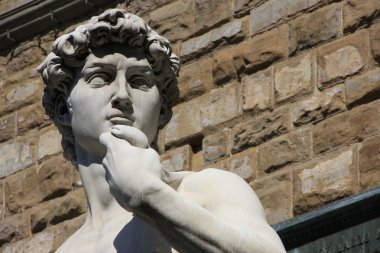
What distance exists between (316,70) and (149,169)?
4.28 meters

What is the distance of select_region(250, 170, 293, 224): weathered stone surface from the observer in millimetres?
8930

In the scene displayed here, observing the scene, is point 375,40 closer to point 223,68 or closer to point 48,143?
point 223,68

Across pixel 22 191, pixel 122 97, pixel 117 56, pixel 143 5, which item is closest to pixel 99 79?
pixel 117 56

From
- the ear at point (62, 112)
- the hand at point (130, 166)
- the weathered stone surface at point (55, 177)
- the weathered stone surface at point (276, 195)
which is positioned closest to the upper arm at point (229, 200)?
the hand at point (130, 166)

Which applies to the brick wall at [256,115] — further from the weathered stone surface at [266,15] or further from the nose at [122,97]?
the nose at [122,97]

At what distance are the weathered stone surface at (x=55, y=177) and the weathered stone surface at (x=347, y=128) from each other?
177 cm

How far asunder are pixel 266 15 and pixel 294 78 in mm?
Answer: 511

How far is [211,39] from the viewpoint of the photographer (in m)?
9.99

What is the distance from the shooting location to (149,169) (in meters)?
5.11

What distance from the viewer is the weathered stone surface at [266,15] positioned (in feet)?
32.0

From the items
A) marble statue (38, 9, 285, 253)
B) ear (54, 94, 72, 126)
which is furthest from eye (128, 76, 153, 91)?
ear (54, 94, 72, 126)

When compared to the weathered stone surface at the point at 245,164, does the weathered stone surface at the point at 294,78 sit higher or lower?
higher

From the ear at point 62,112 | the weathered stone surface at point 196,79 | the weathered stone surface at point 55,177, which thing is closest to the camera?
the ear at point 62,112

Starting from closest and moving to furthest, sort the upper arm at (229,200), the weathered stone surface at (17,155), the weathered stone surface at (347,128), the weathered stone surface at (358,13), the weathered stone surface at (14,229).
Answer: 1. the upper arm at (229,200)
2. the weathered stone surface at (347,128)
3. the weathered stone surface at (358,13)
4. the weathered stone surface at (14,229)
5. the weathered stone surface at (17,155)
